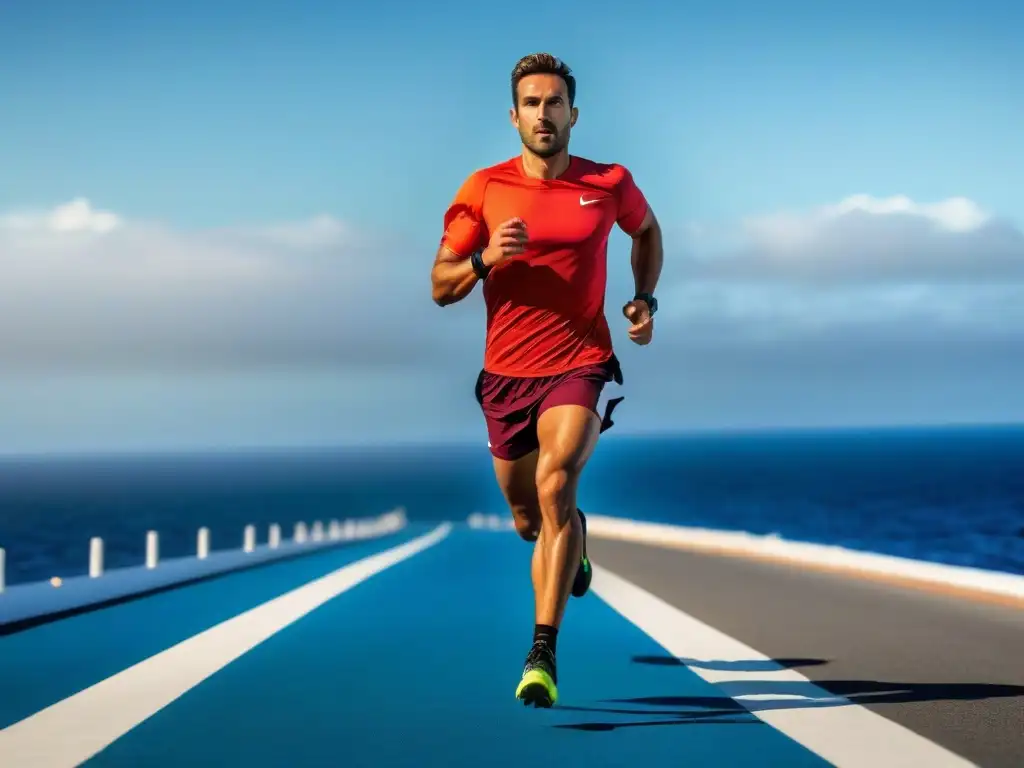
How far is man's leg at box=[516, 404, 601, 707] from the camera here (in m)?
6.45

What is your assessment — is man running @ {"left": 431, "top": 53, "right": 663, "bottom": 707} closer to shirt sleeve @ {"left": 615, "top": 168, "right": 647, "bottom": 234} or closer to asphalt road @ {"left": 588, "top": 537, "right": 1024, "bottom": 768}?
shirt sleeve @ {"left": 615, "top": 168, "right": 647, "bottom": 234}

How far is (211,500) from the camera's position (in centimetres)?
19588

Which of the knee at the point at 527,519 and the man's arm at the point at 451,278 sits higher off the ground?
the man's arm at the point at 451,278

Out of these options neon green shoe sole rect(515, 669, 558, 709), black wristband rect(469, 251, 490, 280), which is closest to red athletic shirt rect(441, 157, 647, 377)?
black wristband rect(469, 251, 490, 280)

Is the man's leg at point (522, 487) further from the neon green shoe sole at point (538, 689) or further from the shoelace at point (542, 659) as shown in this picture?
the neon green shoe sole at point (538, 689)

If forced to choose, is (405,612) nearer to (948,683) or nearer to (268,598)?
(268,598)

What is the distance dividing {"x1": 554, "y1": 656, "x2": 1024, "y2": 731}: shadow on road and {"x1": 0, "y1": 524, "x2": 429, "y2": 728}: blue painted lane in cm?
263

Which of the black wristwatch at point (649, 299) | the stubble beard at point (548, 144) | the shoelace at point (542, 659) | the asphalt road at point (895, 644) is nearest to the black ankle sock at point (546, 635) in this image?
the shoelace at point (542, 659)

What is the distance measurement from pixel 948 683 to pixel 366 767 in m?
3.65

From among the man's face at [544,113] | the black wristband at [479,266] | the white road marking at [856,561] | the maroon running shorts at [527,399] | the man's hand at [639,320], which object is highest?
the man's face at [544,113]

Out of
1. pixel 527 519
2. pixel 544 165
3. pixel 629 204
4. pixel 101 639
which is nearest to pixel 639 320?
pixel 629 204

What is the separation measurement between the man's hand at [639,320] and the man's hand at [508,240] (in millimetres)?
903

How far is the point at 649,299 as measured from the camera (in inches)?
276

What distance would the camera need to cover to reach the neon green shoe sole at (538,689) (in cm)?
589
